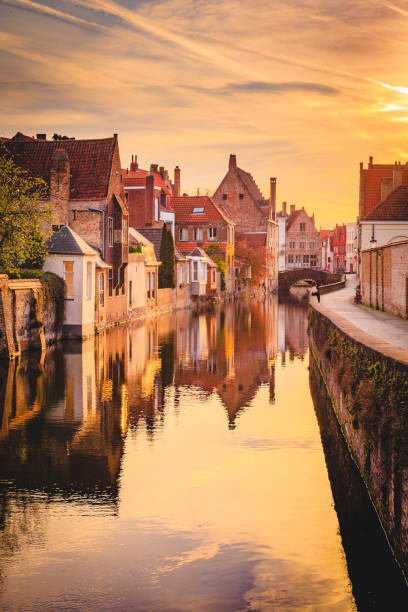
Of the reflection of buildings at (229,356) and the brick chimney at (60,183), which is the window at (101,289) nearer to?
the brick chimney at (60,183)

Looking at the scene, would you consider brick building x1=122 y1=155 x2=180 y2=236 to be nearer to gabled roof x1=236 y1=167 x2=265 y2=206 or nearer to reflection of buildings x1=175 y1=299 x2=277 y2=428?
reflection of buildings x1=175 y1=299 x2=277 y2=428

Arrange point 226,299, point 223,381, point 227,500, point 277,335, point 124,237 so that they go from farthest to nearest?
point 226,299
point 124,237
point 277,335
point 223,381
point 227,500

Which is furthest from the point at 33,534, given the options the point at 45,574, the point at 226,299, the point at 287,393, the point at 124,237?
the point at 226,299

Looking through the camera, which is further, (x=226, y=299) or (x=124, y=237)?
(x=226, y=299)

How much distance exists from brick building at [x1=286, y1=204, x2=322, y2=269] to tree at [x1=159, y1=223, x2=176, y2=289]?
80858 millimetres

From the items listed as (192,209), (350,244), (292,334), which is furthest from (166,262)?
(350,244)

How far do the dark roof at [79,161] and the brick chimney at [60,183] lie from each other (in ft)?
2.41

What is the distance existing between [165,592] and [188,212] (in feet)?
238

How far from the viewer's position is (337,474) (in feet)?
45.6

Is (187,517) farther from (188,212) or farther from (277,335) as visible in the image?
(188,212)

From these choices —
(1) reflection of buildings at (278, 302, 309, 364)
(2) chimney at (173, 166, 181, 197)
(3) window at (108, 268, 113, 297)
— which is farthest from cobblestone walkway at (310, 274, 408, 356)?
(2) chimney at (173, 166, 181, 197)

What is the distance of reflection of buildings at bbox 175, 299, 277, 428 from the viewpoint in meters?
23.1

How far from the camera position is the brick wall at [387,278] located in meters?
26.9

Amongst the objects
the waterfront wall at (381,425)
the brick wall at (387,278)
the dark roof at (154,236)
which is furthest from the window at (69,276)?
the dark roof at (154,236)
